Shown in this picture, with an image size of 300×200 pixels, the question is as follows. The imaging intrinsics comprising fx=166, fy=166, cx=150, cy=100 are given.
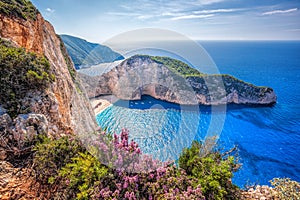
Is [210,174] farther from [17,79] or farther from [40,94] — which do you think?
[17,79]

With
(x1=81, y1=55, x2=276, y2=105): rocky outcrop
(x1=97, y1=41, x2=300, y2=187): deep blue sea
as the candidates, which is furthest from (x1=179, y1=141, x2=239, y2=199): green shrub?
(x1=81, y1=55, x2=276, y2=105): rocky outcrop

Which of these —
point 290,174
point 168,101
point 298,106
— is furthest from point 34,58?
point 298,106

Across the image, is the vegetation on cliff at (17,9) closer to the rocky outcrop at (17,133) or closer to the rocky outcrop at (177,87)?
the rocky outcrop at (17,133)

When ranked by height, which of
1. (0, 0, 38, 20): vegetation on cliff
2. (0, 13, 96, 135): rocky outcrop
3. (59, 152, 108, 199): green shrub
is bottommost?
(59, 152, 108, 199): green shrub

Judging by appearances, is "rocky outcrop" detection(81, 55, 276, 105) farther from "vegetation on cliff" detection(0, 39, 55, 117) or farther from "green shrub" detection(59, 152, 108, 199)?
"green shrub" detection(59, 152, 108, 199)

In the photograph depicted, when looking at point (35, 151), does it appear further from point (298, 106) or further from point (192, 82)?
point (298, 106)
